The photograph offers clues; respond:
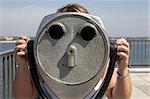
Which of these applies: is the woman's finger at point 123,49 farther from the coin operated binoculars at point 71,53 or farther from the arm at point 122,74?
the coin operated binoculars at point 71,53

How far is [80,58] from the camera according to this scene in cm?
115

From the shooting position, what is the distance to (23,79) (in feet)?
4.75

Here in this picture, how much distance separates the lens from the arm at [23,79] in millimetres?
1387

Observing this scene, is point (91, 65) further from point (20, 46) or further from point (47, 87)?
point (20, 46)

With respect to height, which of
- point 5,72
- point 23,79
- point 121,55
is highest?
point 121,55

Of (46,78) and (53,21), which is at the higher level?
(53,21)

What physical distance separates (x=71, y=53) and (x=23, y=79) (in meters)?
0.37

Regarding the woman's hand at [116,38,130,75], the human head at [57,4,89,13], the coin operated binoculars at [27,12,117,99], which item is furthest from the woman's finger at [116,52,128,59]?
the human head at [57,4,89,13]

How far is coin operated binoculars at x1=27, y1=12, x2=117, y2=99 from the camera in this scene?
1.15 m

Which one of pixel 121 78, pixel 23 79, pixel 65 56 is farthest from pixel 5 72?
pixel 65 56

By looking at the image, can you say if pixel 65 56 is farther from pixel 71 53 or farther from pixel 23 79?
pixel 23 79

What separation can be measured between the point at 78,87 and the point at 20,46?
1.01ft

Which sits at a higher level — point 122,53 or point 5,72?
point 122,53

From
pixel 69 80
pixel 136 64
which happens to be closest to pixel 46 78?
pixel 69 80
